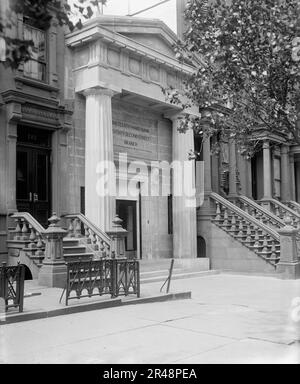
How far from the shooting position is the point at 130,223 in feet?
58.5

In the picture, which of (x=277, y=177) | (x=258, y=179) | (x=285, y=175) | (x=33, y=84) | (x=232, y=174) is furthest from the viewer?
(x=277, y=177)


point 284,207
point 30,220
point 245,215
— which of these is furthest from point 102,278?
point 284,207

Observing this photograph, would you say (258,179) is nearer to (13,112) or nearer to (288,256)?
(288,256)

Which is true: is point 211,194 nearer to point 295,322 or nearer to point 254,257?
point 254,257

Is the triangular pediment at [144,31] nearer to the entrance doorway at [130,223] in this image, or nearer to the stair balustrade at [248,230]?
the entrance doorway at [130,223]

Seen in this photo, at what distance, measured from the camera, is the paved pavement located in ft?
20.0

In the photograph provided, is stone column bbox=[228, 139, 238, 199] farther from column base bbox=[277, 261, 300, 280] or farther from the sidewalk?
the sidewalk

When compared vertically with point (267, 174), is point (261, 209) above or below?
below

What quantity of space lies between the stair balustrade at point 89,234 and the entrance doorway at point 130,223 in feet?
9.87

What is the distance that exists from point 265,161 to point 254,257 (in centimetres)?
701

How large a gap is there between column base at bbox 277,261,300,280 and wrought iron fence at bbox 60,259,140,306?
6.77 meters

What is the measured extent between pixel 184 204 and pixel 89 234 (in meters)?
5.38

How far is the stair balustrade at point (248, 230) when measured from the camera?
1738cm

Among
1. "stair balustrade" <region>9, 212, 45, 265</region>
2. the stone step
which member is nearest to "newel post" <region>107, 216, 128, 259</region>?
the stone step
